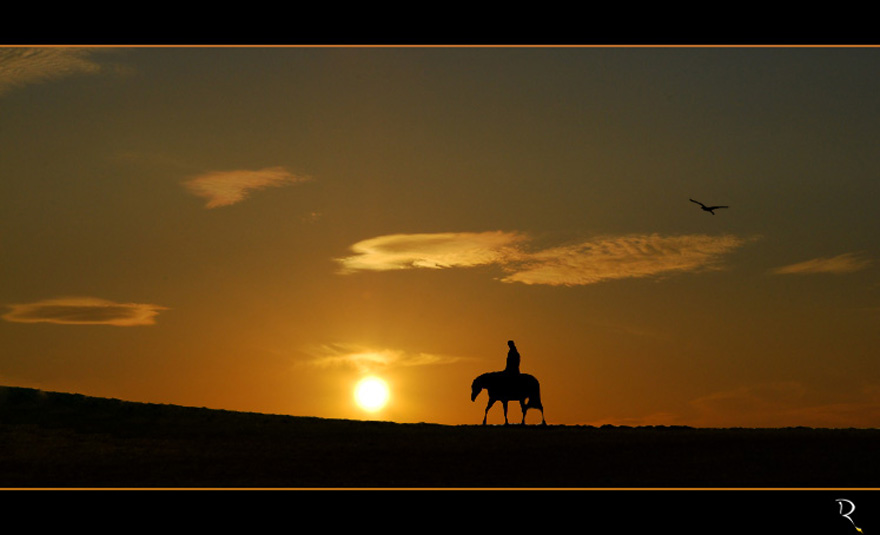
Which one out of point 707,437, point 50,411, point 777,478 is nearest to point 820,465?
point 777,478

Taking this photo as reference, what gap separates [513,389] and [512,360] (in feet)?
2.93

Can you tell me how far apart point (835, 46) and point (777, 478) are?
30.7ft

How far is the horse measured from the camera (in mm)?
29359

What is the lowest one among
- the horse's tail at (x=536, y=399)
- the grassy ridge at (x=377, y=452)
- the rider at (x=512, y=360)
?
the grassy ridge at (x=377, y=452)

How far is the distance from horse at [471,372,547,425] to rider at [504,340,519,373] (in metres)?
0.13

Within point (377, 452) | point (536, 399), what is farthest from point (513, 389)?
point (377, 452)

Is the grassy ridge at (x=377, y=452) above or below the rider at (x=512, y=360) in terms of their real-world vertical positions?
below

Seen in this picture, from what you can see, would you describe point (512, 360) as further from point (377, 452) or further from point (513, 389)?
point (377, 452)

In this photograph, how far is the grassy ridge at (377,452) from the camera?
20562 mm

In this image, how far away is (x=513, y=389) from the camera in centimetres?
2934

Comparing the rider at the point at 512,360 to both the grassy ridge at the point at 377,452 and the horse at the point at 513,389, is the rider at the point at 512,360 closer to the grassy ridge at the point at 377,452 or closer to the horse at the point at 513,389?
the horse at the point at 513,389

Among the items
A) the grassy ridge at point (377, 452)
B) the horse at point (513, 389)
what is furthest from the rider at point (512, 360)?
the grassy ridge at point (377, 452)

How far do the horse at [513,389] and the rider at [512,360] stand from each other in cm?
13

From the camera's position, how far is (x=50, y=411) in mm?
29766
